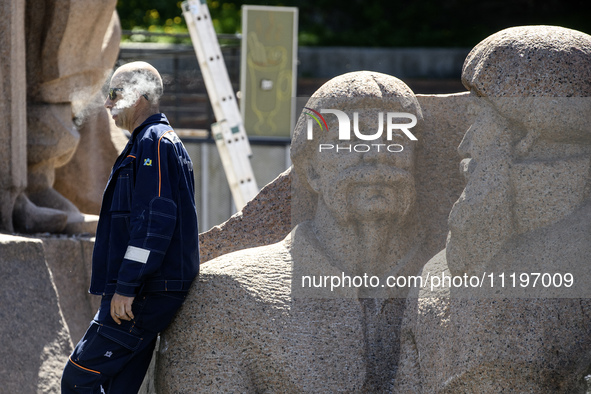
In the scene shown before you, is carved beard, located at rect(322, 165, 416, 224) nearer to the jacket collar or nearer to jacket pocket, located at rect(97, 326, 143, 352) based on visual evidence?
the jacket collar

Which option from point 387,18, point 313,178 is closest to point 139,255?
point 313,178

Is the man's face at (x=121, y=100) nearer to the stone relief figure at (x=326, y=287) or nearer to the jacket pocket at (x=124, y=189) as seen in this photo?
the jacket pocket at (x=124, y=189)

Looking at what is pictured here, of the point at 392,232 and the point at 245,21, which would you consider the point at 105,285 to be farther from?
the point at 245,21

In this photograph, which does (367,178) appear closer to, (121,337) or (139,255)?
(139,255)

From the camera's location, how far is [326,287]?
10.3ft

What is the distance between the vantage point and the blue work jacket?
282 cm

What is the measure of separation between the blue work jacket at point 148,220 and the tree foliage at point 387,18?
32.8 feet

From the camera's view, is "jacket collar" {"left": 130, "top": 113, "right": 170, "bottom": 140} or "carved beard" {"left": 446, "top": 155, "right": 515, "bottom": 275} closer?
"carved beard" {"left": 446, "top": 155, "right": 515, "bottom": 275}

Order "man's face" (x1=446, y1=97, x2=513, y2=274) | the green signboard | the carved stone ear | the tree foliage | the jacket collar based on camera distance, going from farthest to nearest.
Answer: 1. the tree foliage
2. the green signboard
3. the carved stone ear
4. the jacket collar
5. "man's face" (x1=446, y1=97, x2=513, y2=274)

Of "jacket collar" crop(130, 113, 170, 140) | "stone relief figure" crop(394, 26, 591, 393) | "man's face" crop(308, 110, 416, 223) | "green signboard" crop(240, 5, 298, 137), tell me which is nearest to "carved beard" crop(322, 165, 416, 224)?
"man's face" crop(308, 110, 416, 223)

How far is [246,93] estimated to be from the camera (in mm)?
8445

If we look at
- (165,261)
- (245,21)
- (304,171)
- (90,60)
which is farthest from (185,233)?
(245,21)

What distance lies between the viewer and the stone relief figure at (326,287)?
3.05 m

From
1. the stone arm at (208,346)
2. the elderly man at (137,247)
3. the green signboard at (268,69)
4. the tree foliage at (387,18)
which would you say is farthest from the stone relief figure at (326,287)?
the tree foliage at (387,18)
